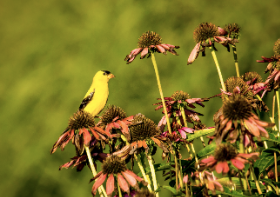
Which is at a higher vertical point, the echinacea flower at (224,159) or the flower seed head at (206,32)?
the flower seed head at (206,32)

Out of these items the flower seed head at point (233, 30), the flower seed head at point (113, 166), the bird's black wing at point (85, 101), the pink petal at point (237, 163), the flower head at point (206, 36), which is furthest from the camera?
the bird's black wing at point (85, 101)

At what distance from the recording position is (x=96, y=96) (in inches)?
59.5

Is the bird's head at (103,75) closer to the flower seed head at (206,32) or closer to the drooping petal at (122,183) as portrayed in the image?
the flower seed head at (206,32)

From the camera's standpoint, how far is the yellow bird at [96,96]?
59.1 inches

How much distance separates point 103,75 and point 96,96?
0.40ft

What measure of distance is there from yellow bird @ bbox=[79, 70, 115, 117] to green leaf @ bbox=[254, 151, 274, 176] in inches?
33.7

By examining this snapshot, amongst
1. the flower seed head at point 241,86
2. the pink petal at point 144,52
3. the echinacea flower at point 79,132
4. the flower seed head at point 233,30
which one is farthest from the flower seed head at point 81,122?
the flower seed head at point 233,30

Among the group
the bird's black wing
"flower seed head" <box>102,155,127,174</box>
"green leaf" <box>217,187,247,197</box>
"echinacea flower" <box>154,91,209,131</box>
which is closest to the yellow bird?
the bird's black wing

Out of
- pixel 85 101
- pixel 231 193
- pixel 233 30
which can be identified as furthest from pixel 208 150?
pixel 85 101

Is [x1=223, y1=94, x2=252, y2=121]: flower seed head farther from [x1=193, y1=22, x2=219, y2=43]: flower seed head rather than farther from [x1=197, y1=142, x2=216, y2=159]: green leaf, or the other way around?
[x1=193, y1=22, x2=219, y2=43]: flower seed head

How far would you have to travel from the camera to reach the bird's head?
1543 mm

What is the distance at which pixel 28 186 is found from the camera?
1.44 m

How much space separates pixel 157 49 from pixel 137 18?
909mm

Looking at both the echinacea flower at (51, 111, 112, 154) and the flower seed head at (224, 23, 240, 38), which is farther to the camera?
the flower seed head at (224, 23, 240, 38)
